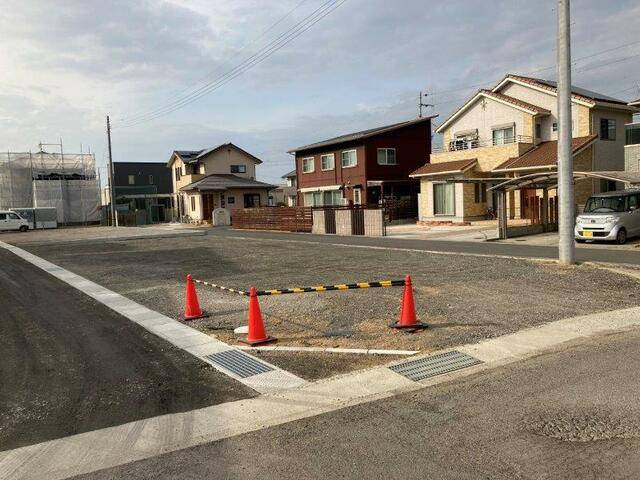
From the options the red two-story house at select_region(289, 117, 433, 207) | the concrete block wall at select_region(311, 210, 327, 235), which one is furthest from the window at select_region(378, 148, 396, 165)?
the concrete block wall at select_region(311, 210, 327, 235)

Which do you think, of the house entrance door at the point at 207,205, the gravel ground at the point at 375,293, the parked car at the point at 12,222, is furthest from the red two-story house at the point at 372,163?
the parked car at the point at 12,222

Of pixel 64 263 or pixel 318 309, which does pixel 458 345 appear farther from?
pixel 64 263

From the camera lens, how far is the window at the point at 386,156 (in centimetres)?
4022

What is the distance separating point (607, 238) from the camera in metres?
19.3

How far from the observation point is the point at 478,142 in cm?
3503

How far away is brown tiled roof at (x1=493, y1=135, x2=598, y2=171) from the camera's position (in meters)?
27.9

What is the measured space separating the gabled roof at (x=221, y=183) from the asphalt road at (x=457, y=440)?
46.5 m

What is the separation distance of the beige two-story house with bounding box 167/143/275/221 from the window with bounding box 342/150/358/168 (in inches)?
541

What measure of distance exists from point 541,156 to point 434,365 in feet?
85.5

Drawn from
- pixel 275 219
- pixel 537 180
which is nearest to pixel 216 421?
pixel 537 180

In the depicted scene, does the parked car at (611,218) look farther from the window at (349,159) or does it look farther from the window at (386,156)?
the window at (349,159)

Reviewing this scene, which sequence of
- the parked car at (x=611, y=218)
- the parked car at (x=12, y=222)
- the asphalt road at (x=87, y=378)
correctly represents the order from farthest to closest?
the parked car at (x=12, y=222) < the parked car at (x=611, y=218) < the asphalt road at (x=87, y=378)

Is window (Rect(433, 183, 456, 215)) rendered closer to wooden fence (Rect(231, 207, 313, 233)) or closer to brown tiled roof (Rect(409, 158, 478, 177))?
brown tiled roof (Rect(409, 158, 478, 177))

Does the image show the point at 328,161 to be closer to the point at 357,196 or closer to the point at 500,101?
the point at 357,196
